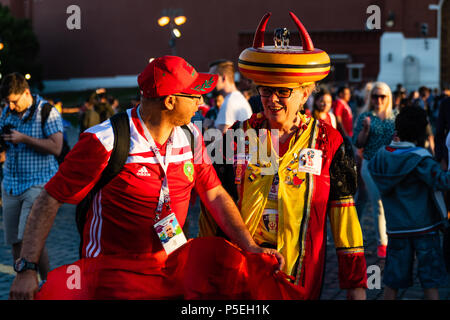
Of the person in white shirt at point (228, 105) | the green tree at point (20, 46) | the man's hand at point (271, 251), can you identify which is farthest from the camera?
the green tree at point (20, 46)

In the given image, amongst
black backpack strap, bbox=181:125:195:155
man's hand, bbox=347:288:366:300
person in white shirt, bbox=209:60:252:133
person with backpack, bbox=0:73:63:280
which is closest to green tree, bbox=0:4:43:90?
person in white shirt, bbox=209:60:252:133

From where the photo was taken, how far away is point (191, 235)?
26.9ft

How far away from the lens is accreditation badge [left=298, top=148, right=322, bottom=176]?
316 cm

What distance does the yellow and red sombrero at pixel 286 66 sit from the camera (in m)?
3.07

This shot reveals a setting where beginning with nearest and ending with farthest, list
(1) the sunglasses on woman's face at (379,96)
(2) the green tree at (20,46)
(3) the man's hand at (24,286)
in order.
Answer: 1. (3) the man's hand at (24,286)
2. (1) the sunglasses on woman's face at (379,96)
3. (2) the green tree at (20,46)

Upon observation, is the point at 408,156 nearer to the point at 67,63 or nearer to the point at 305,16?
the point at 305,16

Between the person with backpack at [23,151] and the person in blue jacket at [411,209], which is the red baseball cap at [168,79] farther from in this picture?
the person with backpack at [23,151]

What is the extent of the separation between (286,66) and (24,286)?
61.7 inches

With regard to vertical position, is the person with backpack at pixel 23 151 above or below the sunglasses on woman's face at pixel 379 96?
below

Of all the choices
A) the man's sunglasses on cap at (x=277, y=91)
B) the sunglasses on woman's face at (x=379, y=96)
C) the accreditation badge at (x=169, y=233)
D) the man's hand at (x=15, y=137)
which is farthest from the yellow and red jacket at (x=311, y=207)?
the sunglasses on woman's face at (x=379, y=96)

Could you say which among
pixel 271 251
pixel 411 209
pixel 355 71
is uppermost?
pixel 355 71

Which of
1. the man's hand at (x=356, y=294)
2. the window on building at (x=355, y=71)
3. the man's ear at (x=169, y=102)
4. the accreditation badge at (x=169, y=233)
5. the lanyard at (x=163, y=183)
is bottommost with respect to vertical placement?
the man's hand at (x=356, y=294)

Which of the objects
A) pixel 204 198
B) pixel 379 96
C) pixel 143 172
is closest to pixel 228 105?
pixel 379 96

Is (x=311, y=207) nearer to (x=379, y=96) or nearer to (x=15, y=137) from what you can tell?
(x=15, y=137)
